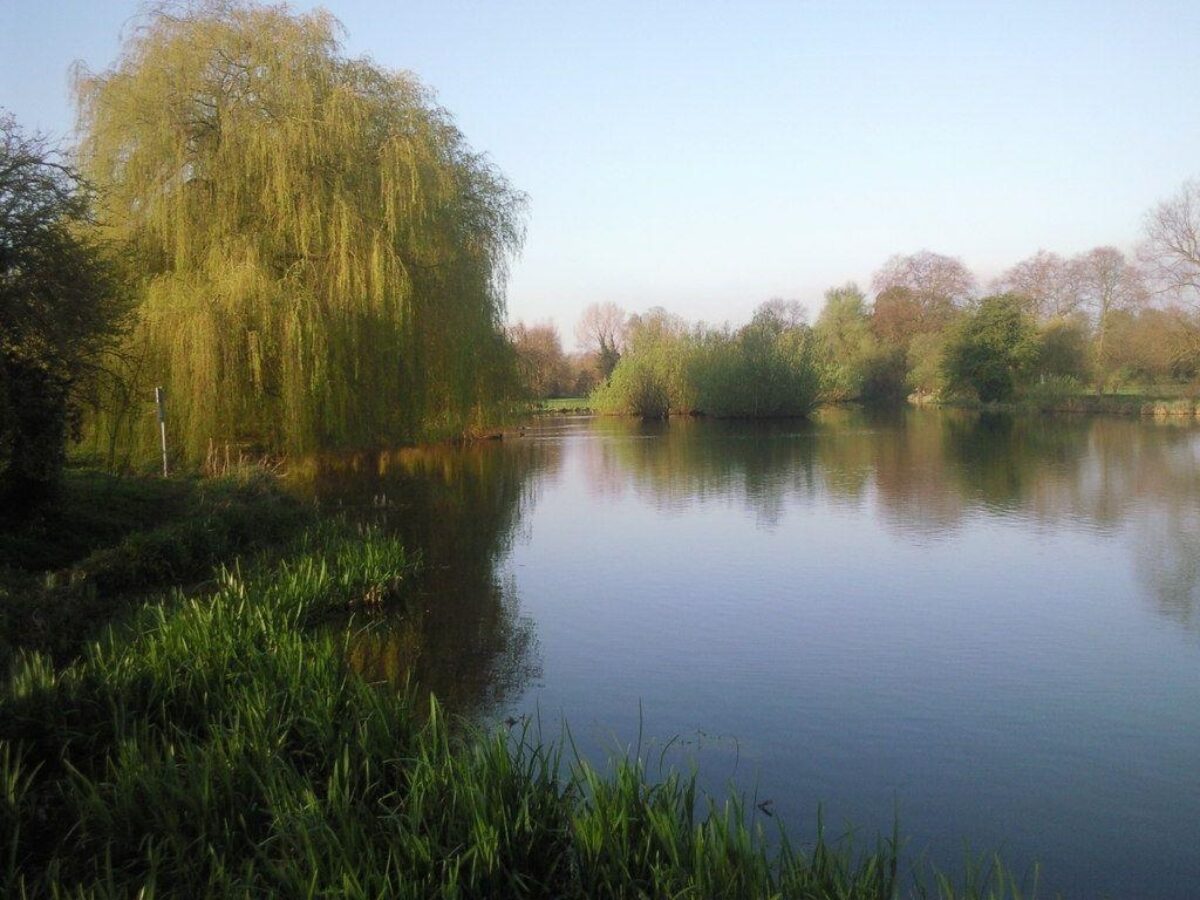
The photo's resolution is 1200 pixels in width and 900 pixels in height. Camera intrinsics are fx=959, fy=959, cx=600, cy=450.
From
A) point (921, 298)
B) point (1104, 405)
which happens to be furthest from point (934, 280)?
point (1104, 405)

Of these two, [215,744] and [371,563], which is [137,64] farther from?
[215,744]

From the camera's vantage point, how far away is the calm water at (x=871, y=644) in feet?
18.1

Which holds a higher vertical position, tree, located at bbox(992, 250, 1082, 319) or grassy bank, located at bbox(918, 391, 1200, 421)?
tree, located at bbox(992, 250, 1082, 319)

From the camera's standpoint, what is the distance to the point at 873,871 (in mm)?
3568

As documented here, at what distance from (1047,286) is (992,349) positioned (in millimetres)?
10630

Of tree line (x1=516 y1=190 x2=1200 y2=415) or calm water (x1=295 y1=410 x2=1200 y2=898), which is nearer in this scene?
calm water (x1=295 y1=410 x2=1200 y2=898)

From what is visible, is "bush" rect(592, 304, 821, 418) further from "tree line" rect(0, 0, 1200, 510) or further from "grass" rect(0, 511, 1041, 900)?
"grass" rect(0, 511, 1041, 900)

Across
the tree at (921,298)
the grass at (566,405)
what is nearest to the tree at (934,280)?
the tree at (921,298)

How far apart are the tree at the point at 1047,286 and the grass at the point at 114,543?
56.0 meters

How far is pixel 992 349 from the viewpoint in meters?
54.2

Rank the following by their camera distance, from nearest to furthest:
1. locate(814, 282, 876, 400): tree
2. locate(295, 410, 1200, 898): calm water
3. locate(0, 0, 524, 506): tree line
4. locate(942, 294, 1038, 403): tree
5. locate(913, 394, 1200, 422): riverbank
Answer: locate(295, 410, 1200, 898): calm water → locate(0, 0, 524, 506): tree line → locate(913, 394, 1200, 422): riverbank → locate(942, 294, 1038, 403): tree → locate(814, 282, 876, 400): tree

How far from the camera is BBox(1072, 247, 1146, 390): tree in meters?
50.6

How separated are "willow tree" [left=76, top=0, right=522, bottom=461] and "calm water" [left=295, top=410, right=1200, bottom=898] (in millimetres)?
2488

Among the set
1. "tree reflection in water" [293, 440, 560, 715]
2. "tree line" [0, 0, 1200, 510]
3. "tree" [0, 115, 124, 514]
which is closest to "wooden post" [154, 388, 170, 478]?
"tree line" [0, 0, 1200, 510]
